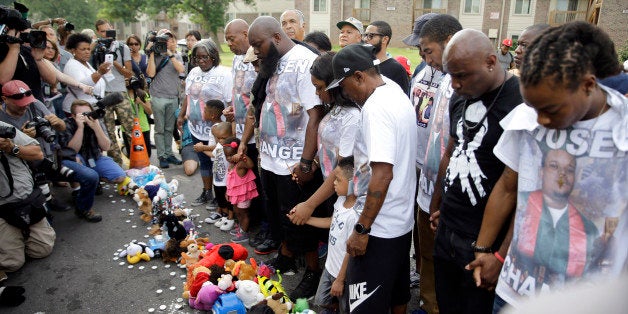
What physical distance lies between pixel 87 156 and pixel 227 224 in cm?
225

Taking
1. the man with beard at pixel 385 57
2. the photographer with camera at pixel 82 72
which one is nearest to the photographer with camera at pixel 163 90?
the photographer with camera at pixel 82 72

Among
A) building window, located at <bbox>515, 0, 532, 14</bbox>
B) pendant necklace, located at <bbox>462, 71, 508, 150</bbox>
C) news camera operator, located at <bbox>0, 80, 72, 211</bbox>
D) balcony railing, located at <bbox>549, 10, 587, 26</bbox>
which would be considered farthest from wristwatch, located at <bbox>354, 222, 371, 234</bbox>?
building window, located at <bbox>515, 0, 532, 14</bbox>

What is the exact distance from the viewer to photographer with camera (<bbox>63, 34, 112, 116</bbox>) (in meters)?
5.83

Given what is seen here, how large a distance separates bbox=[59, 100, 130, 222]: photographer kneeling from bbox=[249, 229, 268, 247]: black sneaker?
201 centimetres

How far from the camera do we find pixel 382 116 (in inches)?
87.1

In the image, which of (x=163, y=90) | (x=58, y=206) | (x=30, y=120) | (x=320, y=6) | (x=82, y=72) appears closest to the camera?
(x=30, y=120)

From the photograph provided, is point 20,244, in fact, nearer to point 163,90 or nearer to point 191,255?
point 191,255

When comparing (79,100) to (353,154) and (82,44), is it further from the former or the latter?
(353,154)

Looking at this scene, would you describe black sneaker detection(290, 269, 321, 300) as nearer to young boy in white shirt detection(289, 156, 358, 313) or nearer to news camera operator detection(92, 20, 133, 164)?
young boy in white shirt detection(289, 156, 358, 313)

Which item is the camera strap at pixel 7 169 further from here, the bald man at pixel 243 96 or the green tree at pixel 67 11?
the green tree at pixel 67 11

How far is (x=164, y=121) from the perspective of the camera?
6984 mm

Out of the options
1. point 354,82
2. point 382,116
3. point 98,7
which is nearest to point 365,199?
point 382,116

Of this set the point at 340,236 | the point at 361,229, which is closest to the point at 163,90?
the point at 340,236

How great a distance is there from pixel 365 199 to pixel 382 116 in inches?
20.0
